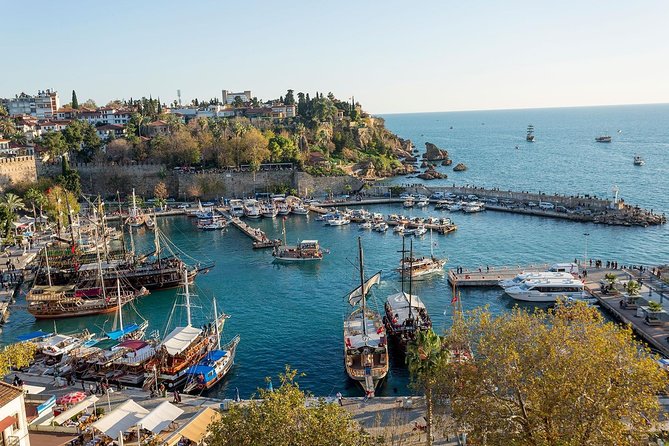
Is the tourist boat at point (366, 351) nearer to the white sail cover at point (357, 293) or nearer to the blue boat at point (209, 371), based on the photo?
the white sail cover at point (357, 293)

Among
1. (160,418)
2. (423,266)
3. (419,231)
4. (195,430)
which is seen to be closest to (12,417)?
(160,418)

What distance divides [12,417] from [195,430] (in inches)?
403

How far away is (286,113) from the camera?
142m

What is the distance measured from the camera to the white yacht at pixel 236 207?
284ft

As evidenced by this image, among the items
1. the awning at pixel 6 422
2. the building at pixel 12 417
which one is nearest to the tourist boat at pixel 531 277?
the building at pixel 12 417

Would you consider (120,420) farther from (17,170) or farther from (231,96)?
(231,96)

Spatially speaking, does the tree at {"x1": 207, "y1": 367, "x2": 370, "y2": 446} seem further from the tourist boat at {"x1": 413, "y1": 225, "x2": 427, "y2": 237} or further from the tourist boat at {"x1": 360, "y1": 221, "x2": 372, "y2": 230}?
the tourist boat at {"x1": 360, "y1": 221, "x2": 372, "y2": 230}

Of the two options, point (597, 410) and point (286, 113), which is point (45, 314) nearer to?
point (597, 410)

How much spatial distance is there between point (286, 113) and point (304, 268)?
88547 millimetres

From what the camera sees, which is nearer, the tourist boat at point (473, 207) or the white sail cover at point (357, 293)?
the white sail cover at point (357, 293)

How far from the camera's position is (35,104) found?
15450cm

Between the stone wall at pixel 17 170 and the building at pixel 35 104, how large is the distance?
55297mm

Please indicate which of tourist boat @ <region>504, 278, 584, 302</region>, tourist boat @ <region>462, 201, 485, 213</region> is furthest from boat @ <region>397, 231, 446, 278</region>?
tourist boat @ <region>462, 201, 485, 213</region>


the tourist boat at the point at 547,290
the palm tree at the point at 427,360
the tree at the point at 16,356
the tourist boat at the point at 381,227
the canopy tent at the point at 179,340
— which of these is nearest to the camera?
the palm tree at the point at 427,360
